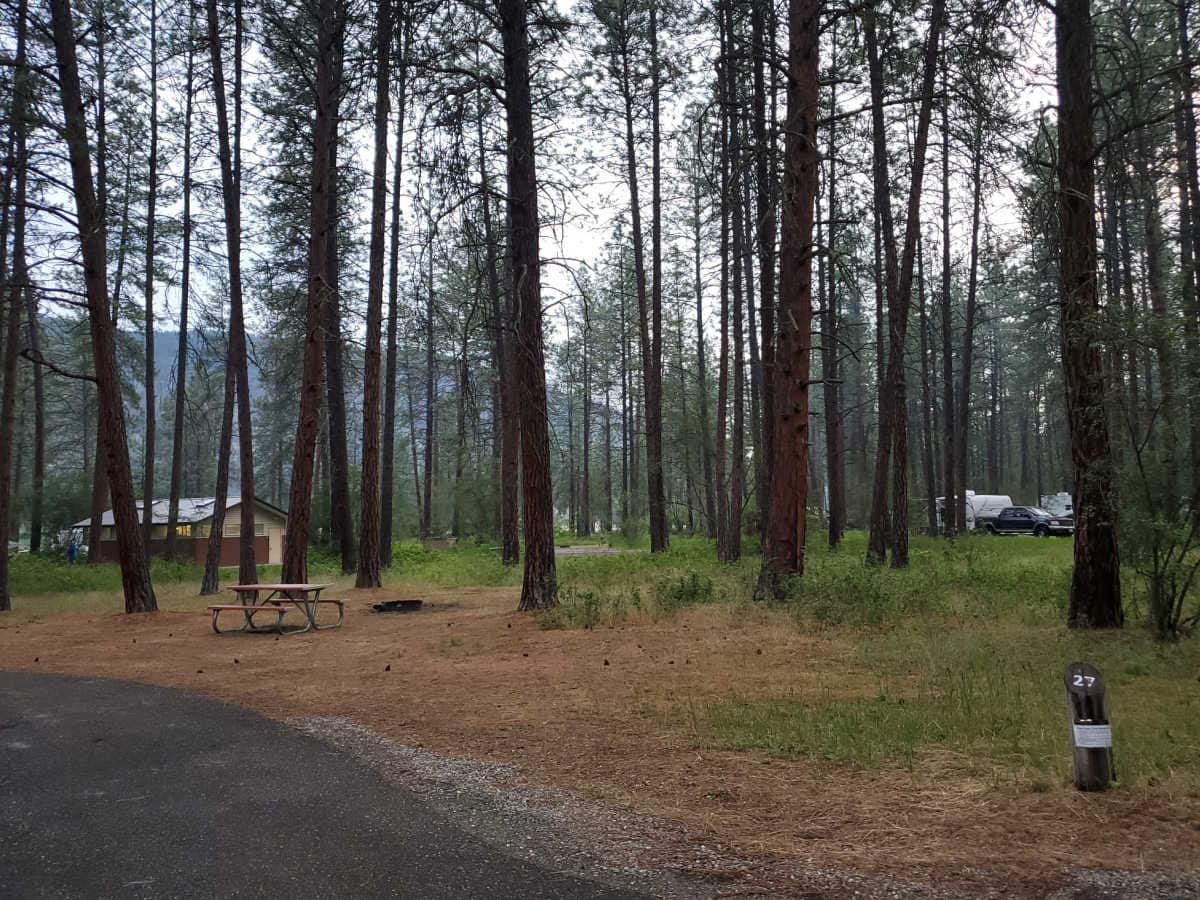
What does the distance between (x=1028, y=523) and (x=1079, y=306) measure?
3185 centimetres

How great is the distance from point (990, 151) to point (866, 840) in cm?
855

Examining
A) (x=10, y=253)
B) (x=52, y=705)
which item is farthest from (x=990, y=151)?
(x=10, y=253)

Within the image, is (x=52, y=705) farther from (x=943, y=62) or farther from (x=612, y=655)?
(x=943, y=62)

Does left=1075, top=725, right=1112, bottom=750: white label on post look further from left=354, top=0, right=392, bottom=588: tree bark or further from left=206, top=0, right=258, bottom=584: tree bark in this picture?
left=206, top=0, right=258, bottom=584: tree bark

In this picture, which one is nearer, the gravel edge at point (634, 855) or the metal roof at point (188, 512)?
the gravel edge at point (634, 855)

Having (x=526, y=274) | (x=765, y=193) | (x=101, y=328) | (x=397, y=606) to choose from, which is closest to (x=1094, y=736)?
(x=526, y=274)

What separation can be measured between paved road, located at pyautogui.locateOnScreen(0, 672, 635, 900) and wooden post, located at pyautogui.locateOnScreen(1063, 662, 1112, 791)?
105 inches

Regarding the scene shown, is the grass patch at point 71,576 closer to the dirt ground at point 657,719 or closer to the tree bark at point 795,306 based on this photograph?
the dirt ground at point 657,719

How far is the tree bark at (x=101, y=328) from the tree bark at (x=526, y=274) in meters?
7.22

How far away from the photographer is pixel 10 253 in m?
19.3

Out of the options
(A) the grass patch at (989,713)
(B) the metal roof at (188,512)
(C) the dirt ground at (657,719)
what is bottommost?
(C) the dirt ground at (657,719)

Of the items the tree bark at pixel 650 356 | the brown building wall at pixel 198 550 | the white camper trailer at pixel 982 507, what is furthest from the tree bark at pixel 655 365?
the white camper trailer at pixel 982 507

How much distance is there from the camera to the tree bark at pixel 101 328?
44.4ft

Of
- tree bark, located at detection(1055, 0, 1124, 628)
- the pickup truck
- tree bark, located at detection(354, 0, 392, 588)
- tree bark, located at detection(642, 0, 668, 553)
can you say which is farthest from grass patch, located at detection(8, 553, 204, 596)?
the pickup truck
